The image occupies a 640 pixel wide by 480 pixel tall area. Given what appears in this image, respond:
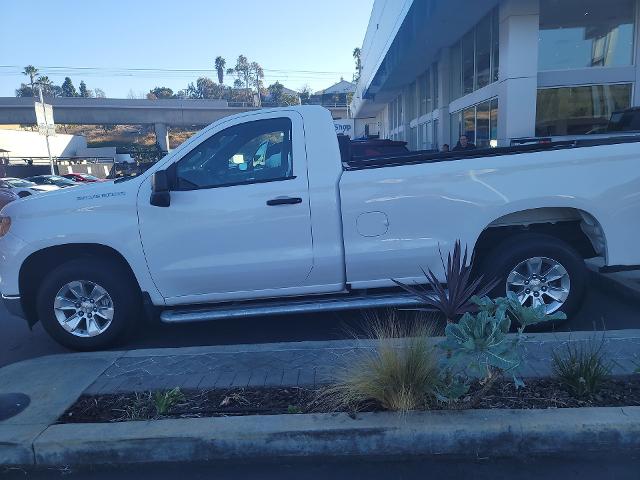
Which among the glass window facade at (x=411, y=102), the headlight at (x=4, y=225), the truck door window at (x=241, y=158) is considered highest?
the glass window facade at (x=411, y=102)

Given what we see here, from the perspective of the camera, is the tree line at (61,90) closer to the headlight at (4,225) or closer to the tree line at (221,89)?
the tree line at (221,89)

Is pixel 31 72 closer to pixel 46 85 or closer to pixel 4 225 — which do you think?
pixel 46 85

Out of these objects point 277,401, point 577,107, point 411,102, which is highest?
point 411,102

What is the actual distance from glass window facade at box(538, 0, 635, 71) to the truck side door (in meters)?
11.0

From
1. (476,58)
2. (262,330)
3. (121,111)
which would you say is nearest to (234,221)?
(262,330)

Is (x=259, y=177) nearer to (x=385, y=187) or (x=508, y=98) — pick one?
(x=385, y=187)

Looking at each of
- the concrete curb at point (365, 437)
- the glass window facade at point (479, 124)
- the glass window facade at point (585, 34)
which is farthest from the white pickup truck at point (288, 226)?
the glass window facade at point (585, 34)

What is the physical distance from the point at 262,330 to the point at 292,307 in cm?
93

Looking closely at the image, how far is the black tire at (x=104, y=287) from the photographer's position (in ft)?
15.9

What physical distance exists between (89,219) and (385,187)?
2.69m

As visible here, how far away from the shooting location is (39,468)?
326cm

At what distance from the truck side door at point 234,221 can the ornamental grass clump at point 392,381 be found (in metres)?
1.51

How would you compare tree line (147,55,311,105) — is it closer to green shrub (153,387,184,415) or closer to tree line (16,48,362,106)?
tree line (16,48,362,106)

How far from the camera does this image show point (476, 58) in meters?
16.8
